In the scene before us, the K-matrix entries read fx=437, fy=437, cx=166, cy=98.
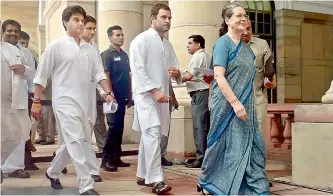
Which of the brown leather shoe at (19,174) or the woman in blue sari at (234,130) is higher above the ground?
the woman in blue sari at (234,130)

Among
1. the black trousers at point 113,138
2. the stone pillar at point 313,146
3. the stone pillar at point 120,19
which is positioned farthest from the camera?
the stone pillar at point 120,19

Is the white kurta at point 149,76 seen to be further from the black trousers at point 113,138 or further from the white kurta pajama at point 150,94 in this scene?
the black trousers at point 113,138

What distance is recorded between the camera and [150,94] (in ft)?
14.5

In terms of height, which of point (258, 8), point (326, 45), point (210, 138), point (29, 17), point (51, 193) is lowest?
point (51, 193)

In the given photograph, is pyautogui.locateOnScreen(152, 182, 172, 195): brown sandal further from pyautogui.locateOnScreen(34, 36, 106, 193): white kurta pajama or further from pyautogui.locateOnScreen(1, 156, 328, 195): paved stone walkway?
pyautogui.locateOnScreen(34, 36, 106, 193): white kurta pajama

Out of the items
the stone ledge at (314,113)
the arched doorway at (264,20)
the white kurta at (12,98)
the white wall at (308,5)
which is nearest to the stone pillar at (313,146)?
the stone ledge at (314,113)

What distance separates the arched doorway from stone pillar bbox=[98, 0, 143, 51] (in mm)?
4276

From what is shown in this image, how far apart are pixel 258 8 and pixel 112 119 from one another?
8052mm

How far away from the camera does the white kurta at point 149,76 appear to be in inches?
171

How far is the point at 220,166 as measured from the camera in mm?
3865

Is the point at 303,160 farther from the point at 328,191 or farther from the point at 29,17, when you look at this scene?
the point at 29,17

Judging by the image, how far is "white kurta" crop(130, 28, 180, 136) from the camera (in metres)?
4.34

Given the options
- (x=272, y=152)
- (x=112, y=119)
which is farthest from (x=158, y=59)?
(x=272, y=152)

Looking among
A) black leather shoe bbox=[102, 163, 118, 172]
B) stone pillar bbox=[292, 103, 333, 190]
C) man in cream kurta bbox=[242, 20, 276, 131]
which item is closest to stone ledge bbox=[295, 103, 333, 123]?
stone pillar bbox=[292, 103, 333, 190]
